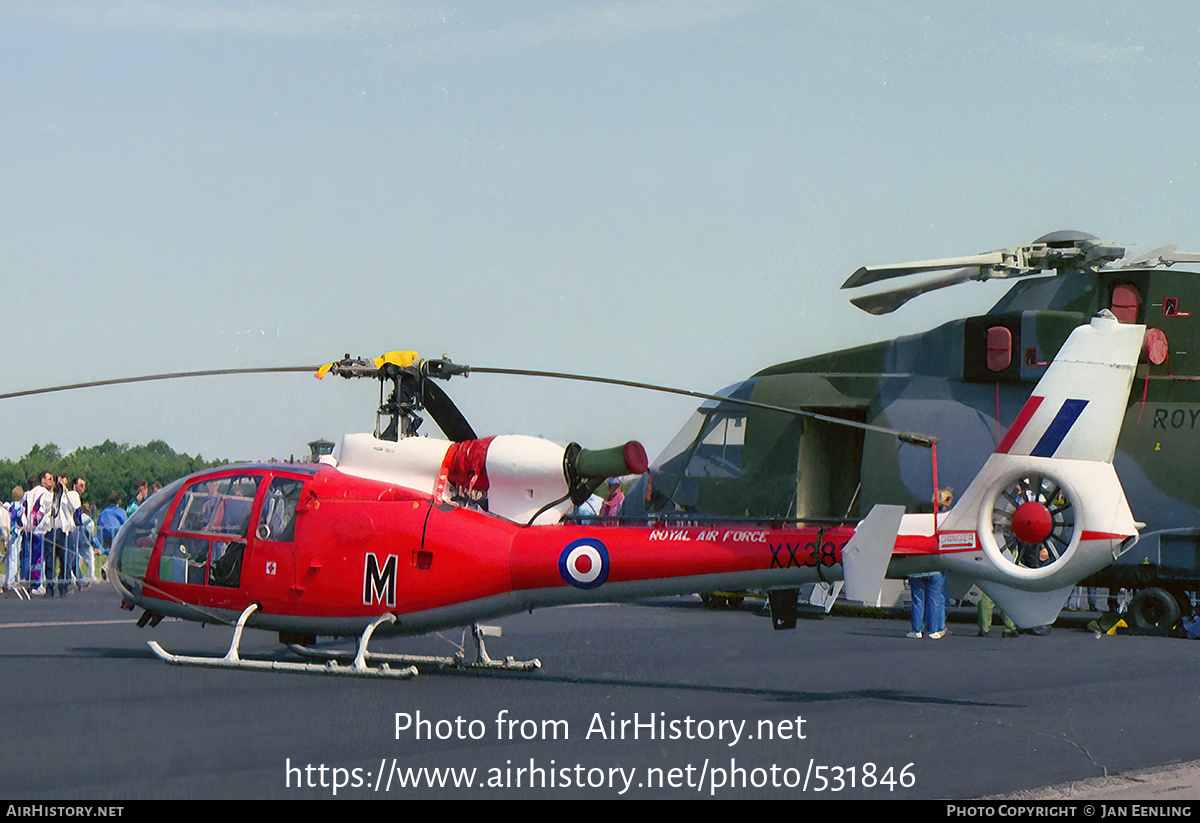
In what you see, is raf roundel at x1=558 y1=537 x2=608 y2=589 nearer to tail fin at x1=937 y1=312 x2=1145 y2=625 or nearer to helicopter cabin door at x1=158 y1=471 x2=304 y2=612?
helicopter cabin door at x1=158 y1=471 x2=304 y2=612

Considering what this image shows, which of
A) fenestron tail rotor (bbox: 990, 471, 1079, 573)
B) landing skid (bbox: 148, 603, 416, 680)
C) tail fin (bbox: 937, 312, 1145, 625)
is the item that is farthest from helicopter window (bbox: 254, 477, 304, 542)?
fenestron tail rotor (bbox: 990, 471, 1079, 573)

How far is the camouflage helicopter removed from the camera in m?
15.6

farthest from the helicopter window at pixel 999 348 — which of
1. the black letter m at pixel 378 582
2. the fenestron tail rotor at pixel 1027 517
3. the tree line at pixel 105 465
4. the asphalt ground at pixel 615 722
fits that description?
the tree line at pixel 105 465

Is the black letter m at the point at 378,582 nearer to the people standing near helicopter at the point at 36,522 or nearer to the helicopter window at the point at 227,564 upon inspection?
the helicopter window at the point at 227,564

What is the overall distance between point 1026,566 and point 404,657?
571 cm

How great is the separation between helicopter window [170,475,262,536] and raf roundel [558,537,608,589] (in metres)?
3.14

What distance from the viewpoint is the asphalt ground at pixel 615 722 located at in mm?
7898

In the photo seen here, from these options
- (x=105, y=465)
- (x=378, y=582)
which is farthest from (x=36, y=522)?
(x=105, y=465)

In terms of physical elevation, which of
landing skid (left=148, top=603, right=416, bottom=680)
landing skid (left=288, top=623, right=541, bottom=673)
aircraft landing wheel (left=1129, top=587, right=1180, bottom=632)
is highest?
landing skid (left=148, top=603, right=416, bottom=680)

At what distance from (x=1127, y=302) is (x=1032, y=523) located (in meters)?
6.53

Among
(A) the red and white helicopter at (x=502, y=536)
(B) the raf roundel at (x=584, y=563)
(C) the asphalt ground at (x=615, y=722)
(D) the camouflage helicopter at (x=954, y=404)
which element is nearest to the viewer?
(C) the asphalt ground at (x=615, y=722)

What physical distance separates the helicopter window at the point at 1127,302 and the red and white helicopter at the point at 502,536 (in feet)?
14.6

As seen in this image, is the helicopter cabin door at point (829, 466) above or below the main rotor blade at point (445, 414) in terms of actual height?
below

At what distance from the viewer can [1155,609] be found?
16.9 metres
